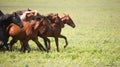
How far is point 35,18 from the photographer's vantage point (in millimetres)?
14766

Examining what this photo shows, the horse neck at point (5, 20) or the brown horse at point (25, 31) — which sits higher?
the horse neck at point (5, 20)

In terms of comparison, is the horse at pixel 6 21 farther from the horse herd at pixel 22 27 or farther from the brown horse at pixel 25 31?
the brown horse at pixel 25 31

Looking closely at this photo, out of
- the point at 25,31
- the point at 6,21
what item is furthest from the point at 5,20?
the point at 25,31

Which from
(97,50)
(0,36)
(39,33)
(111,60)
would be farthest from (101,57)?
(0,36)

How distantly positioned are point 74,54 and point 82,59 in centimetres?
102

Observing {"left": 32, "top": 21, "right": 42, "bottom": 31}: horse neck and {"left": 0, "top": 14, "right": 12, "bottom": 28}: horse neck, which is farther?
{"left": 32, "top": 21, "right": 42, "bottom": 31}: horse neck

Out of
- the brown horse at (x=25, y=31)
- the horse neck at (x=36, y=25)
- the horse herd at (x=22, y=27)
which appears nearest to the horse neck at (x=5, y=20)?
the horse herd at (x=22, y=27)

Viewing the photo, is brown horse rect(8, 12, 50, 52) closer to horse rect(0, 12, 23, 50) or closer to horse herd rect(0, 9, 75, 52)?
horse herd rect(0, 9, 75, 52)

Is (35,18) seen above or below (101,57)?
→ above

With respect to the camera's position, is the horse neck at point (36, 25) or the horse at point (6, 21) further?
the horse neck at point (36, 25)

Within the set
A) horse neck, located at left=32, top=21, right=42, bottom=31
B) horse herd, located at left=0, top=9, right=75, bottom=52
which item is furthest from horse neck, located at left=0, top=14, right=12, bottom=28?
horse neck, located at left=32, top=21, right=42, bottom=31

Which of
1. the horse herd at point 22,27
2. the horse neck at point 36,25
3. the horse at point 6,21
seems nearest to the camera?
the horse at point 6,21

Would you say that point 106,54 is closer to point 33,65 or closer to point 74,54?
point 74,54

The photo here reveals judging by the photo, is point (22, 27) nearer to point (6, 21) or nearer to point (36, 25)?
point (36, 25)
